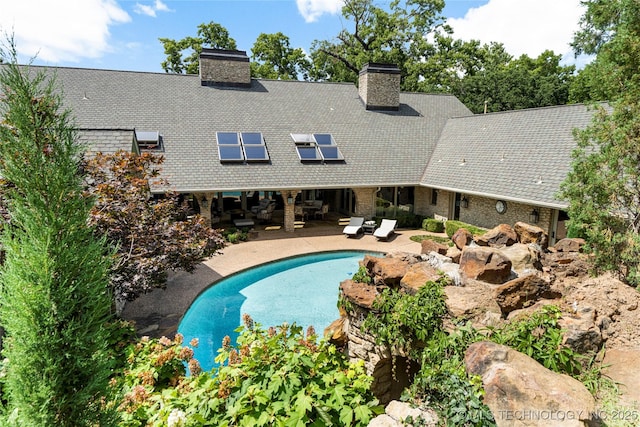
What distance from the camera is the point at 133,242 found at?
25.8 feet

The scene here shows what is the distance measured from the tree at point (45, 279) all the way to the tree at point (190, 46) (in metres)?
40.7

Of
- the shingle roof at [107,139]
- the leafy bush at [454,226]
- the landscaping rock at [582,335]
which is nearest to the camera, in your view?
the landscaping rock at [582,335]

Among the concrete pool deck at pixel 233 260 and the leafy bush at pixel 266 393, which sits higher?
the leafy bush at pixel 266 393

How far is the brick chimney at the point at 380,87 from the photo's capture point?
24.1m

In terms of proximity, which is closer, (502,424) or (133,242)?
(502,424)

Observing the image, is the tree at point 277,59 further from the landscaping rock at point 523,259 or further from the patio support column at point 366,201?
the landscaping rock at point 523,259

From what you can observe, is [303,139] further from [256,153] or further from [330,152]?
[256,153]

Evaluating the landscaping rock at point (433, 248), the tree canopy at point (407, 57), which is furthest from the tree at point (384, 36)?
the landscaping rock at point (433, 248)

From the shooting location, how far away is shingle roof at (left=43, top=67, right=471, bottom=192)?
1800 cm

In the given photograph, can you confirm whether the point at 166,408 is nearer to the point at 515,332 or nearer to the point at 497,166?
the point at 515,332

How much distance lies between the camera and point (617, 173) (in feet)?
24.5

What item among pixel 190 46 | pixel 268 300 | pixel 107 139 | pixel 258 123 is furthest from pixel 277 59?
pixel 268 300

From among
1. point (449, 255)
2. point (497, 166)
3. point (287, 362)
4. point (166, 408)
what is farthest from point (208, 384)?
point (497, 166)

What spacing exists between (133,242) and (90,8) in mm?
4497
